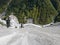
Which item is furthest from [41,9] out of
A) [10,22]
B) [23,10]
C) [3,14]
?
[10,22]

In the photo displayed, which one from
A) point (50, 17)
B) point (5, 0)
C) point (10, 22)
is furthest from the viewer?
point (5, 0)

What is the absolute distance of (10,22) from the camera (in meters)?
2.71

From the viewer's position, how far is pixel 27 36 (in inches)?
34.5

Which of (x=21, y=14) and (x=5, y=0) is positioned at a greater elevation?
(x=5, y=0)

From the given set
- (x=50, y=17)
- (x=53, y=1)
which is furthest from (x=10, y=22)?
(x=53, y=1)

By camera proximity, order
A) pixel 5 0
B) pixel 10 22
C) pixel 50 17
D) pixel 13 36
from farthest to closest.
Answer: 1. pixel 5 0
2. pixel 50 17
3. pixel 10 22
4. pixel 13 36

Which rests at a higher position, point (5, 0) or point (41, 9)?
point (5, 0)

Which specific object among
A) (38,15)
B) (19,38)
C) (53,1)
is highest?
(53,1)

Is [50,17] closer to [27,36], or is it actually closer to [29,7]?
[29,7]

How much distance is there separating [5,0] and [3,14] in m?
0.44

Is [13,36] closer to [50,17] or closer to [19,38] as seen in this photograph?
[19,38]

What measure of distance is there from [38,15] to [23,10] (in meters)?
0.39

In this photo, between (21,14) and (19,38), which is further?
(21,14)

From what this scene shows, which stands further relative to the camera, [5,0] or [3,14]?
[5,0]
